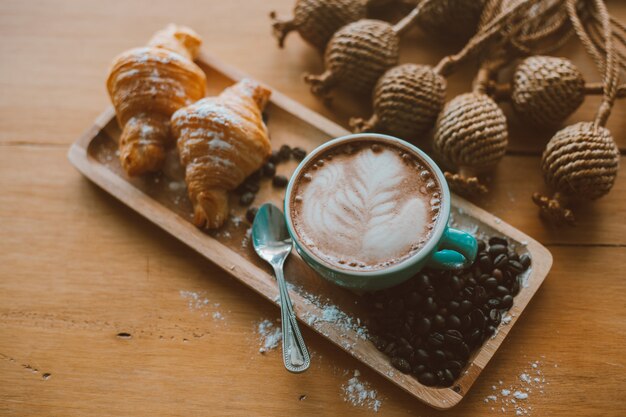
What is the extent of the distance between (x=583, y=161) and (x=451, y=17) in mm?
560

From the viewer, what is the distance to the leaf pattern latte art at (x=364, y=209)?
112cm

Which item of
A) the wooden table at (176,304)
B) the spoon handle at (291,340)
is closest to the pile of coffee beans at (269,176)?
the wooden table at (176,304)

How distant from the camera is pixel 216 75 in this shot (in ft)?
5.27

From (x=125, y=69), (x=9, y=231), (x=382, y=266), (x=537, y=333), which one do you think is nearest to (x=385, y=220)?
(x=382, y=266)

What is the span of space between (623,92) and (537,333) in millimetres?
663

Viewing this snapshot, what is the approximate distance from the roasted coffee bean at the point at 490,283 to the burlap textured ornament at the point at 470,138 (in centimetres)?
22

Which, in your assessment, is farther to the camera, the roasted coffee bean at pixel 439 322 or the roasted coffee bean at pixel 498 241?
the roasted coffee bean at pixel 498 241

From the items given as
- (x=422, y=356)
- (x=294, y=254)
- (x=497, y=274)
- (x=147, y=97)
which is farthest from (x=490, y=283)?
(x=147, y=97)

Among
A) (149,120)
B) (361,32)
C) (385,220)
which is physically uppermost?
(361,32)

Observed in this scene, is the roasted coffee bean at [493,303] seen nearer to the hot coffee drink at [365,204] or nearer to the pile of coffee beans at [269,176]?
the hot coffee drink at [365,204]

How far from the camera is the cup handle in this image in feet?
3.71

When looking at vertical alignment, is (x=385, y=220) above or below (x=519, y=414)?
above

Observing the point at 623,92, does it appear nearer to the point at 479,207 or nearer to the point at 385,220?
the point at 479,207

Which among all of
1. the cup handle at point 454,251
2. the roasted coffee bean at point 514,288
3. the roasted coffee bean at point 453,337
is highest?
the cup handle at point 454,251
